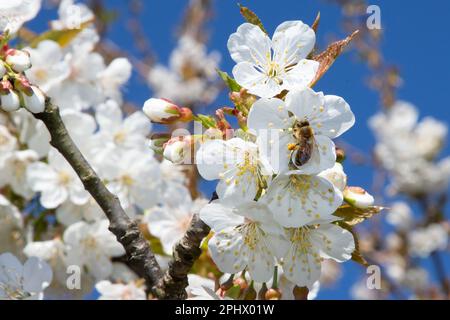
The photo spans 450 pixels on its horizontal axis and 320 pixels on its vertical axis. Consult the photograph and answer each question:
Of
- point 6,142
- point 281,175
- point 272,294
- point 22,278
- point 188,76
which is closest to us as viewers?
point 281,175

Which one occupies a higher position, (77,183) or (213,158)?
(77,183)

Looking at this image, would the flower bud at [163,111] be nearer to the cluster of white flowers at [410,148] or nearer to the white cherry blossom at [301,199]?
the white cherry blossom at [301,199]

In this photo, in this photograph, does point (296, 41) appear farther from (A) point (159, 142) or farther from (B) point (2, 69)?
(B) point (2, 69)

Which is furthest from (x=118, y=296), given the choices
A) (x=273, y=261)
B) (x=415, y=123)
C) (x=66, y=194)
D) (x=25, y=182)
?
(x=415, y=123)

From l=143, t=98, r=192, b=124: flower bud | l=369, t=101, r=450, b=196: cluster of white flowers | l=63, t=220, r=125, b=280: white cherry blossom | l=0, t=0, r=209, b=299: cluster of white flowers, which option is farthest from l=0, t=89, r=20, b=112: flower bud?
l=369, t=101, r=450, b=196: cluster of white flowers

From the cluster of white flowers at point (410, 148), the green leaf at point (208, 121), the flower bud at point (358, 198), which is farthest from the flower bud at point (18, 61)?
the cluster of white flowers at point (410, 148)

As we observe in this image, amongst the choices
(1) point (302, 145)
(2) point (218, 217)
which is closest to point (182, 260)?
(2) point (218, 217)

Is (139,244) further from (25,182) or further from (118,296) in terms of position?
(25,182)

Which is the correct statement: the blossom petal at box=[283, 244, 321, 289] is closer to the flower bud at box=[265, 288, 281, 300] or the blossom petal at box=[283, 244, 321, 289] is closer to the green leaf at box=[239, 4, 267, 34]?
the flower bud at box=[265, 288, 281, 300]
